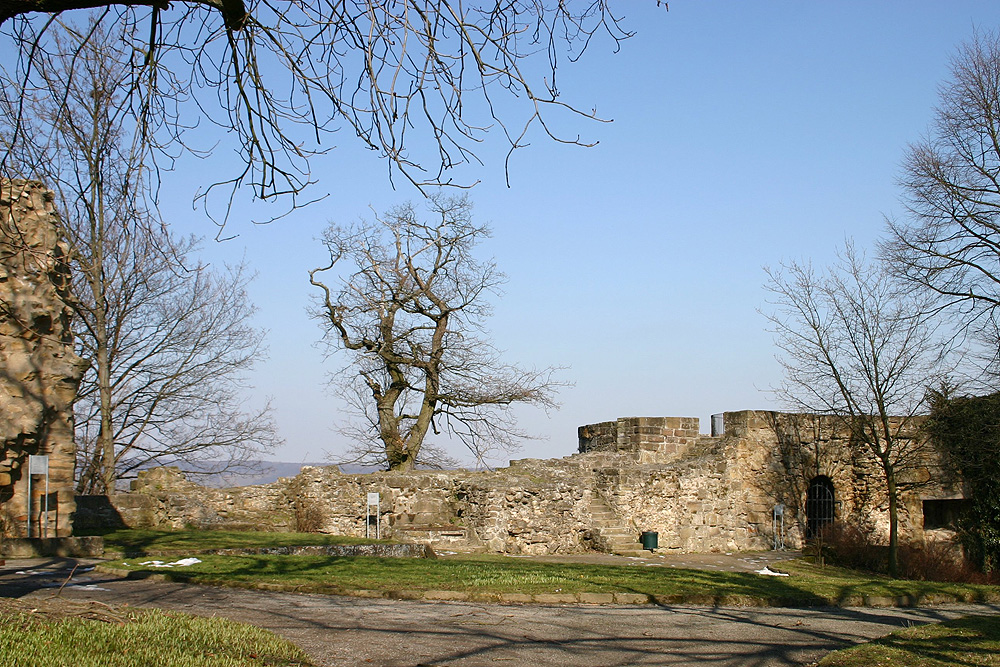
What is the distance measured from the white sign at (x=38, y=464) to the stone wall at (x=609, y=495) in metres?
6.43

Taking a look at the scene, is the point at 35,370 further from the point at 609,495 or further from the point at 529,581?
the point at 609,495

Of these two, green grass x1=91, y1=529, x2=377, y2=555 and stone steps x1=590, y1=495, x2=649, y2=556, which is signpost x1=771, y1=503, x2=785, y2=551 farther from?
green grass x1=91, y1=529, x2=377, y2=555

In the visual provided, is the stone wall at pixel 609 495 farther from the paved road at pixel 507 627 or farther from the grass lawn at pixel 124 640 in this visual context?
the grass lawn at pixel 124 640

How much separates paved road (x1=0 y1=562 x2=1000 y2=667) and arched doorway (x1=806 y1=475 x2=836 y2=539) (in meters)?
16.2

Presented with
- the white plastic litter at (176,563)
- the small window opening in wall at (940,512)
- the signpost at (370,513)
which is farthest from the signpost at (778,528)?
the white plastic litter at (176,563)

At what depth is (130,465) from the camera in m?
27.5

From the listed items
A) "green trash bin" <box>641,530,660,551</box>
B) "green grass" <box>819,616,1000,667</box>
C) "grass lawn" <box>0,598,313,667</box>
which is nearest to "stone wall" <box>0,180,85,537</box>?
"grass lawn" <box>0,598,313,667</box>

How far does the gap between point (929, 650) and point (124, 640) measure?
20.9 ft

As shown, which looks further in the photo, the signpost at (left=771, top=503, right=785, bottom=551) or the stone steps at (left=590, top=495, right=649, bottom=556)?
the signpost at (left=771, top=503, right=785, bottom=551)

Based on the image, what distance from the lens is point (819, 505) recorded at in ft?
89.6

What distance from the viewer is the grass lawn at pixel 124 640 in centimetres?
559

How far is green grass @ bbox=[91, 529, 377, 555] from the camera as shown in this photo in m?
14.6

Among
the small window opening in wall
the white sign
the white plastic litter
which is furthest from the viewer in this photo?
the small window opening in wall

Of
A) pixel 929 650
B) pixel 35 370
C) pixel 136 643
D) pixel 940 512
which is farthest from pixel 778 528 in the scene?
pixel 136 643
